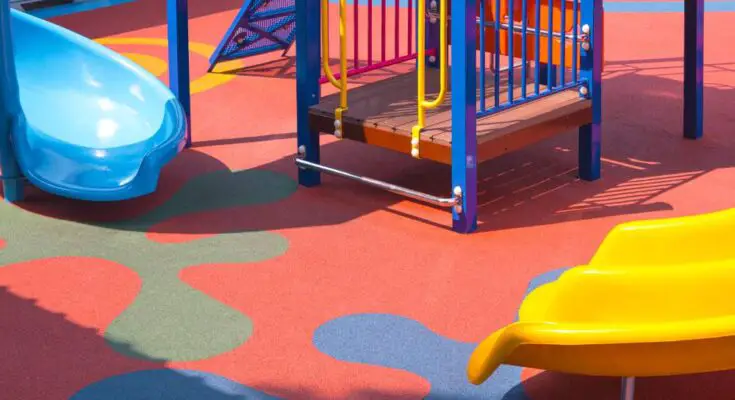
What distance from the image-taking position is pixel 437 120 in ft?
19.5

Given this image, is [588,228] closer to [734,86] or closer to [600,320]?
[600,320]

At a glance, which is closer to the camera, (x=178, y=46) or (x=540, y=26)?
(x=540, y=26)

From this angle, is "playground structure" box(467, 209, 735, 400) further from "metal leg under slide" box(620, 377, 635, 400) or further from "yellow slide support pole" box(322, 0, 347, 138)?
"yellow slide support pole" box(322, 0, 347, 138)

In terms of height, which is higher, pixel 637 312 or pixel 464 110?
pixel 464 110

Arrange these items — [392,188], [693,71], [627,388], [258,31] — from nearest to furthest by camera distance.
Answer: [627,388], [392,188], [693,71], [258,31]

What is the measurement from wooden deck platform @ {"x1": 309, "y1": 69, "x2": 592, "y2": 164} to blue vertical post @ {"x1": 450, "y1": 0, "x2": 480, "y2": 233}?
8 cm

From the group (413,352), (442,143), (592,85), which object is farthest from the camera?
(592,85)

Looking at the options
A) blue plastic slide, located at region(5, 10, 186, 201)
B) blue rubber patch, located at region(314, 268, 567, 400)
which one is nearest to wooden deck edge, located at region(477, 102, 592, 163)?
blue rubber patch, located at region(314, 268, 567, 400)

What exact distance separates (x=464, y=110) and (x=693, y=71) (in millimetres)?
2127

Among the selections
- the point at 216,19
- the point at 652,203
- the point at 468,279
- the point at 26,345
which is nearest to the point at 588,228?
the point at 652,203

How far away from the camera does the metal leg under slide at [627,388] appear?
3.81 meters

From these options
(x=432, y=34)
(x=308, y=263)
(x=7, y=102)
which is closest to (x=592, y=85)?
(x=432, y=34)

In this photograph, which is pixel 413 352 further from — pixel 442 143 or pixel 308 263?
pixel 442 143

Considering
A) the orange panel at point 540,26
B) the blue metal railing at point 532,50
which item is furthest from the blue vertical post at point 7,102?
the orange panel at point 540,26
